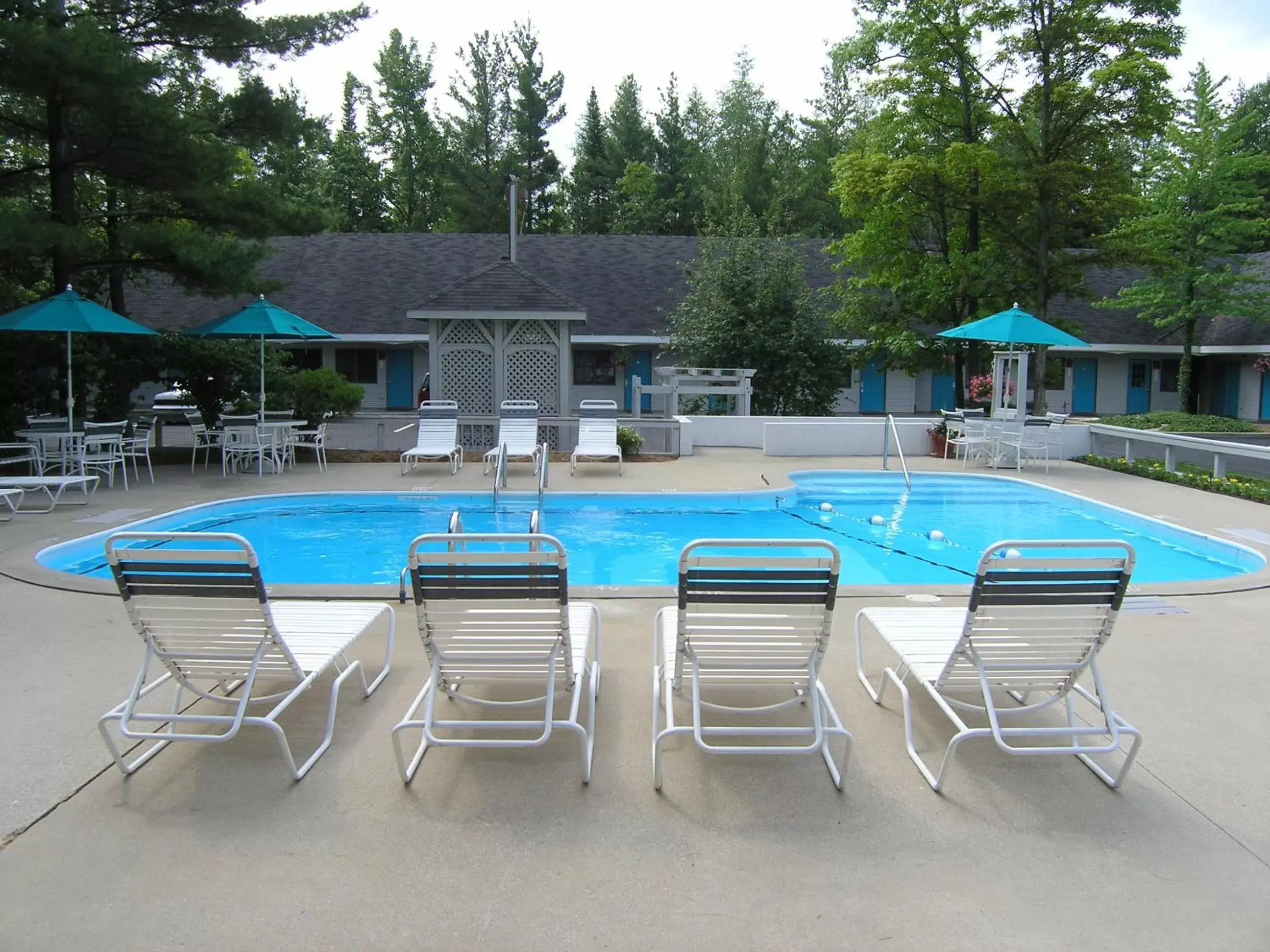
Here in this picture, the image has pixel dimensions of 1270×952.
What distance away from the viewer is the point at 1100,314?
92.6ft

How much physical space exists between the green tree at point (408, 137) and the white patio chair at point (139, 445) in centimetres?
3057

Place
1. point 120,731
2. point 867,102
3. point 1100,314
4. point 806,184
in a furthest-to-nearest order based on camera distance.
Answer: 1. point 867,102
2. point 806,184
3. point 1100,314
4. point 120,731

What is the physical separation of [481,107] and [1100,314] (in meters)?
27.5

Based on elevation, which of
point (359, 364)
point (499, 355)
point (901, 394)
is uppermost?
point (499, 355)

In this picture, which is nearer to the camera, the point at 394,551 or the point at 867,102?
the point at 394,551

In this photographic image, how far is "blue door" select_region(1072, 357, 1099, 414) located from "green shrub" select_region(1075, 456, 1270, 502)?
12829mm

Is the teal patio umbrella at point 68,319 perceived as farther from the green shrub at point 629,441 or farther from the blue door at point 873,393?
the blue door at point 873,393

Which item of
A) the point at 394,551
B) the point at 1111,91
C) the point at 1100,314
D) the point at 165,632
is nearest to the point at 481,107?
the point at 1100,314

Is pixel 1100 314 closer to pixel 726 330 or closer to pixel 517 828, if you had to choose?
pixel 726 330

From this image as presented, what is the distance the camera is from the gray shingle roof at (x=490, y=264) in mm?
26000

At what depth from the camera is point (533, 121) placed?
141 feet

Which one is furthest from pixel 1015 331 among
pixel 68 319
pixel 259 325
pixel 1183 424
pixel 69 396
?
pixel 69 396

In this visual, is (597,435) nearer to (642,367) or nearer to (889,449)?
(889,449)

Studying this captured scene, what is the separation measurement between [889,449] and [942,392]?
11.6m
